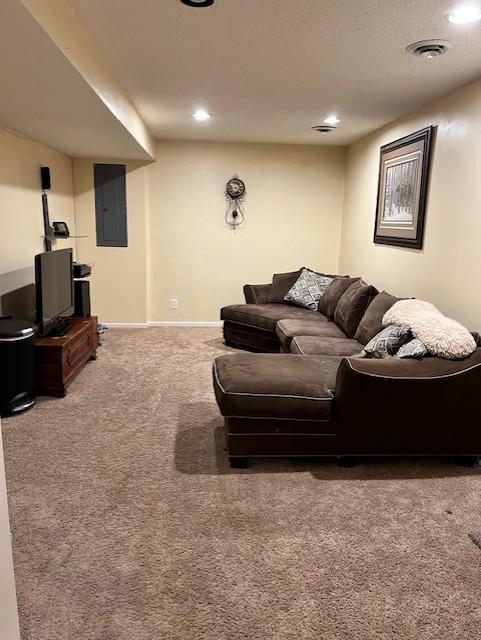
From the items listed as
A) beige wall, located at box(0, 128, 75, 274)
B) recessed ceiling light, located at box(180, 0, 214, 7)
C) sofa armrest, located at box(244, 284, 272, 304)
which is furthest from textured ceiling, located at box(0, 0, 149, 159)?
sofa armrest, located at box(244, 284, 272, 304)

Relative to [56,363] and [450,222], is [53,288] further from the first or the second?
[450,222]

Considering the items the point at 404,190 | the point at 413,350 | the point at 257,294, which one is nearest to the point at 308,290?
the point at 257,294

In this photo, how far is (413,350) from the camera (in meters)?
2.78

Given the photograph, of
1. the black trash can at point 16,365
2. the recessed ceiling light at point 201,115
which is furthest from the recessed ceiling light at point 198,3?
the black trash can at point 16,365

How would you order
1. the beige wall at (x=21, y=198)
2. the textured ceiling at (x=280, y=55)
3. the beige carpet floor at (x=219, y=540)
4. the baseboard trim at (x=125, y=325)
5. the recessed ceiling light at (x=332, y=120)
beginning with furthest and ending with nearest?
the baseboard trim at (x=125, y=325)
the recessed ceiling light at (x=332, y=120)
the beige wall at (x=21, y=198)
the textured ceiling at (x=280, y=55)
the beige carpet floor at (x=219, y=540)

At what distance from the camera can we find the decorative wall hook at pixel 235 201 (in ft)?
19.6

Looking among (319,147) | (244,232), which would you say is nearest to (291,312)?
(244,232)

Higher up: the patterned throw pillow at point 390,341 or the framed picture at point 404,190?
the framed picture at point 404,190

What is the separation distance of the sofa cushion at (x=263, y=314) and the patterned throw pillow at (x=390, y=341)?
167 cm

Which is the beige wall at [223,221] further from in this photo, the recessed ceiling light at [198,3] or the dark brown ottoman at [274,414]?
the recessed ceiling light at [198,3]

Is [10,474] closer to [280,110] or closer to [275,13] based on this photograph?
[275,13]

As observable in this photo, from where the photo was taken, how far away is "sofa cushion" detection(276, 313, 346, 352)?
13.8 feet

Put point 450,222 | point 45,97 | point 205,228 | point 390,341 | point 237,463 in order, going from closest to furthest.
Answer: point 237,463 → point 45,97 → point 390,341 → point 450,222 → point 205,228

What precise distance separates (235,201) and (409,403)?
4012mm
